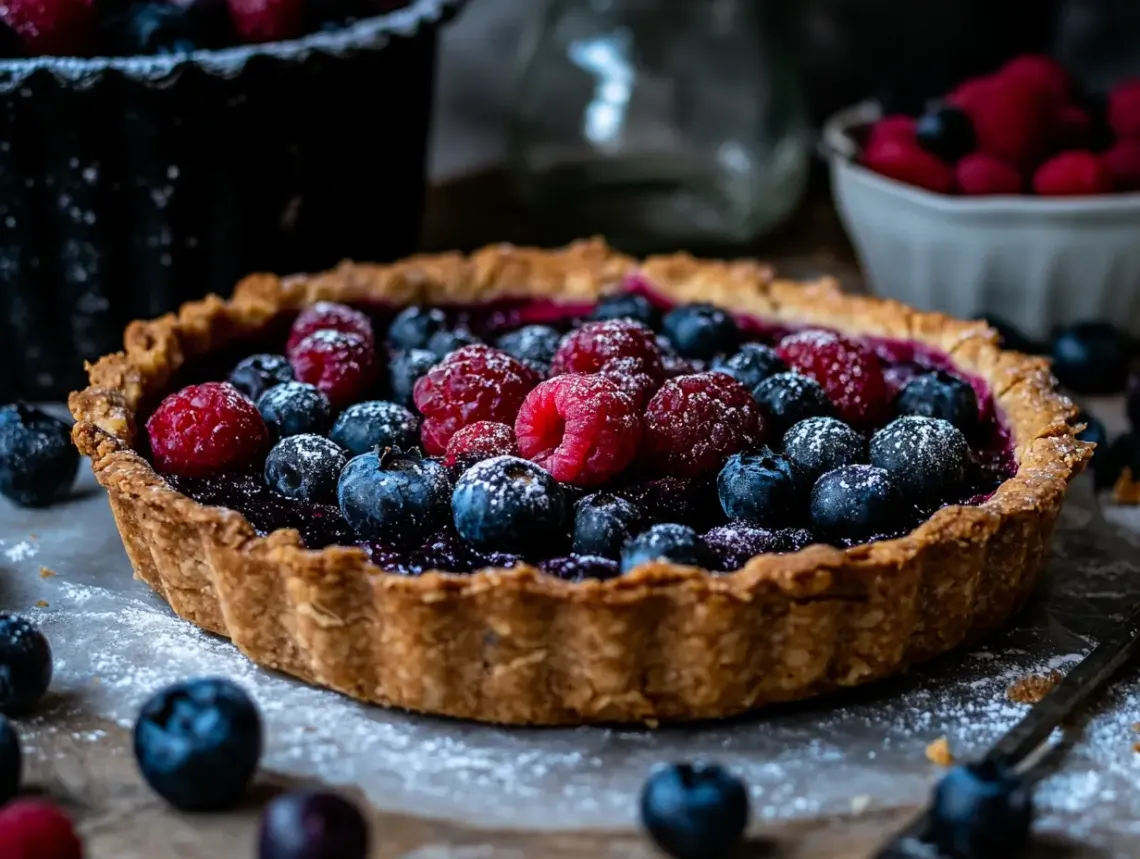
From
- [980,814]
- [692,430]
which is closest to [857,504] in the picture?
[692,430]

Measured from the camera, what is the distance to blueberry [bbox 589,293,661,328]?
2.43 m

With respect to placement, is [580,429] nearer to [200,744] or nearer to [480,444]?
[480,444]

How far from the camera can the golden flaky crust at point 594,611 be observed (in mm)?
1640

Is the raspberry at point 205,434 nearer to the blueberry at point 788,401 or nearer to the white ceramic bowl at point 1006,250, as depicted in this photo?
the blueberry at point 788,401

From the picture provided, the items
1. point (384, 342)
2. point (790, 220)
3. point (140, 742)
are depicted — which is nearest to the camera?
point (140, 742)

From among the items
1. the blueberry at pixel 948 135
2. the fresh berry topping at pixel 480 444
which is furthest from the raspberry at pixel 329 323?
the blueberry at pixel 948 135

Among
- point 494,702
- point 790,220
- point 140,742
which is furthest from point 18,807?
point 790,220

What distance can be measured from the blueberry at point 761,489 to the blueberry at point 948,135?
4.39 ft

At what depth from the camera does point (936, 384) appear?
2148mm

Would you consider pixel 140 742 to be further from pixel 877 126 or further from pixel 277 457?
pixel 877 126

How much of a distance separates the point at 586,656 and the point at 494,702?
0.13 metres

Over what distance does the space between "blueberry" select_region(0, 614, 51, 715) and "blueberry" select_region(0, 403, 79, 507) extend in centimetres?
56

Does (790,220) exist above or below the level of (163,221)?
below

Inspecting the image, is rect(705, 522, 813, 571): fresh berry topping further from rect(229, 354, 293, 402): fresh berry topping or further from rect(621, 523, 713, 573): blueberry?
rect(229, 354, 293, 402): fresh berry topping
